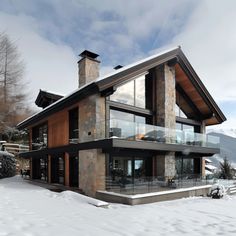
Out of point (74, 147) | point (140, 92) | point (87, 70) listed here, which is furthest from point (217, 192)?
point (87, 70)

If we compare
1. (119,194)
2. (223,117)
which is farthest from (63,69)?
(119,194)

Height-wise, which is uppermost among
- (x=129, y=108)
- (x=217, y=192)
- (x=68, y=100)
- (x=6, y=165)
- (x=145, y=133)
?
(x=68, y=100)

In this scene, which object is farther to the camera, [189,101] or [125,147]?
[189,101]

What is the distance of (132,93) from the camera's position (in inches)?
631

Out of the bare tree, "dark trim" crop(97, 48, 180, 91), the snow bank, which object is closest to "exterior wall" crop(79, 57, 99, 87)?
"dark trim" crop(97, 48, 180, 91)

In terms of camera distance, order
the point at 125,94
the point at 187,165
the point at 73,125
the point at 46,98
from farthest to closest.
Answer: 1. the point at 46,98
2. the point at 187,165
3. the point at 73,125
4. the point at 125,94

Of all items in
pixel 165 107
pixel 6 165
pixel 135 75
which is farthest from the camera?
pixel 6 165

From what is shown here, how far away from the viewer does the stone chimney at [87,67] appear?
17219 mm

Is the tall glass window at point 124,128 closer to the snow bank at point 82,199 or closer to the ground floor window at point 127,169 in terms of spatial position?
the ground floor window at point 127,169

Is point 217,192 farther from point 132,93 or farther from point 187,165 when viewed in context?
point 132,93

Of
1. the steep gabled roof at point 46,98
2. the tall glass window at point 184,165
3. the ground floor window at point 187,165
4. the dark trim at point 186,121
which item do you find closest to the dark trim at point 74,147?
the steep gabled roof at point 46,98

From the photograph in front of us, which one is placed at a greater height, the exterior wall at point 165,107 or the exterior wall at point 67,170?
the exterior wall at point 165,107

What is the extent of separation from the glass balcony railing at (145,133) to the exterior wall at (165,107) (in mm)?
1015

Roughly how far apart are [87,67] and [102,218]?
11026 millimetres
